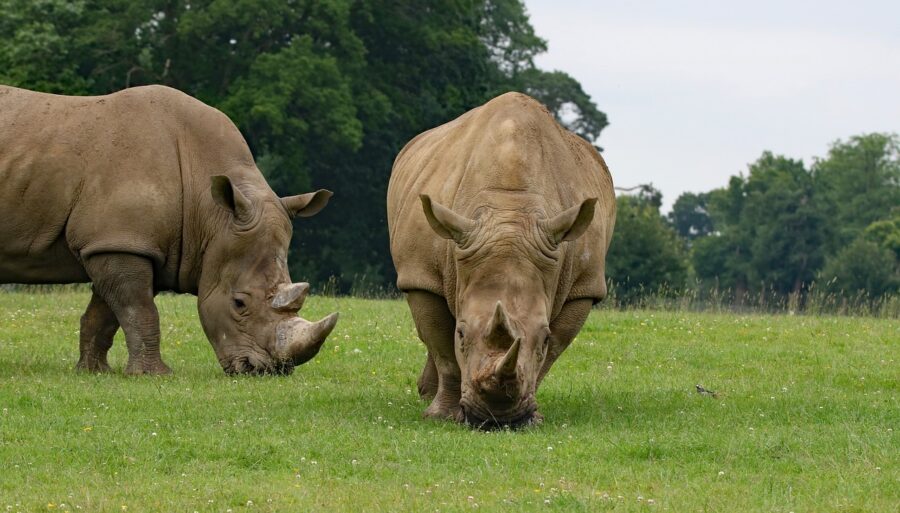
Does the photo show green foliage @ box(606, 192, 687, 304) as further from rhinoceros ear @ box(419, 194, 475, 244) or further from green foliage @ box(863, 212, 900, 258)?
rhinoceros ear @ box(419, 194, 475, 244)

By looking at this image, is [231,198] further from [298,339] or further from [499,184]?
[499,184]

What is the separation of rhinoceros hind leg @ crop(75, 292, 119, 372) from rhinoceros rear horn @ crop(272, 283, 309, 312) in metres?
1.67

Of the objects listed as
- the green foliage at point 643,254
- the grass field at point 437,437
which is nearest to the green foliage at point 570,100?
the green foliage at point 643,254

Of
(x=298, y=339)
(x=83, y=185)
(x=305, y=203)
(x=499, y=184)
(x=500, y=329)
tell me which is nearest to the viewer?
(x=500, y=329)

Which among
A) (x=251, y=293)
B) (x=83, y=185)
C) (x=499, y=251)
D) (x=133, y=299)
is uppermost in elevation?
(x=499, y=251)

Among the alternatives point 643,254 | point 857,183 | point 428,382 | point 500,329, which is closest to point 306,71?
point 428,382

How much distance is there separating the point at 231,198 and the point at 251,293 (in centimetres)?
91

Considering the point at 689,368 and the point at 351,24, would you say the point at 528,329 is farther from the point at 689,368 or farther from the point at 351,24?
the point at 351,24

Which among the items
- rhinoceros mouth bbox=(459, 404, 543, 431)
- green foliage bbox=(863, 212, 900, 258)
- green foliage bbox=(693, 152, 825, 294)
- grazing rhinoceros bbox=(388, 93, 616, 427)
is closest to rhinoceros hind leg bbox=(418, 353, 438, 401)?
grazing rhinoceros bbox=(388, 93, 616, 427)

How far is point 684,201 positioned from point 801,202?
4966cm

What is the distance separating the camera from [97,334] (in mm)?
16047

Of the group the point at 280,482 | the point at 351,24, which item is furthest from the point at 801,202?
the point at 280,482

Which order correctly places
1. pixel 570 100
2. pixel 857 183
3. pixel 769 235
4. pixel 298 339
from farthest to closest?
pixel 857 183
pixel 769 235
pixel 570 100
pixel 298 339

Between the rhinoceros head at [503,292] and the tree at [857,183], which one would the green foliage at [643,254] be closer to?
the tree at [857,183]
